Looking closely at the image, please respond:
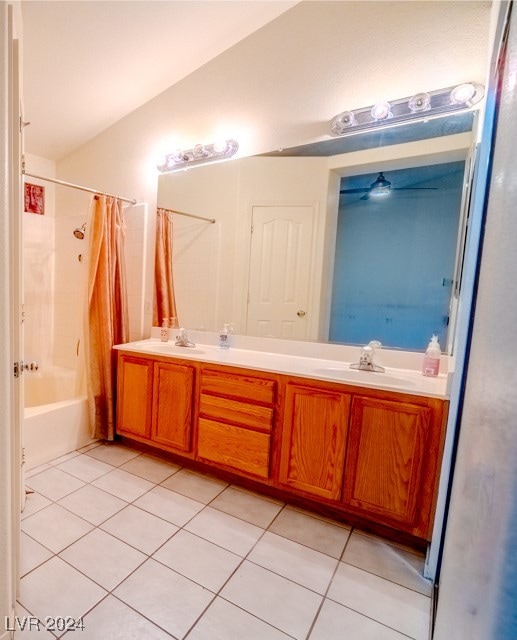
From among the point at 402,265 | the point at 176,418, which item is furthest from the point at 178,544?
the point at 402,265

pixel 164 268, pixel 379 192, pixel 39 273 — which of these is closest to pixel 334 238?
pixel 379 192

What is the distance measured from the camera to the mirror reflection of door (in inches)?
66.6

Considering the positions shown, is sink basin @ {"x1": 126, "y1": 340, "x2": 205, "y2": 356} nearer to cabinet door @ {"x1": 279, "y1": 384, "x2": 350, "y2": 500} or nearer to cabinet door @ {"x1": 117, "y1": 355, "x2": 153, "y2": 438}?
cabinet door @ {"x1": 117, "y1": 355, "x2": 153, "y2": 438}

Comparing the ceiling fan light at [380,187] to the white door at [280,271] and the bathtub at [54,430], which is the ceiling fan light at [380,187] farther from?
the bathtub at [54,430]

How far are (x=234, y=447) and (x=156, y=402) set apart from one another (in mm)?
658

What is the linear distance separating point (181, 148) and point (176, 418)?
79.3 inches

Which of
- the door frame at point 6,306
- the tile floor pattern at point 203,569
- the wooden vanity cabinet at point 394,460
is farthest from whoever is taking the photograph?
the wooden vanity cabinet at point 394,460

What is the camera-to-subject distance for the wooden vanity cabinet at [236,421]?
70.2 inches

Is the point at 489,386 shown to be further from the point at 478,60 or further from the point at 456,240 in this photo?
the point at 478,60

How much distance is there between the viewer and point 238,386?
6.07ft

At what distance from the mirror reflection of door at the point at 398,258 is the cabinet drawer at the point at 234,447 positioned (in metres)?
0.78

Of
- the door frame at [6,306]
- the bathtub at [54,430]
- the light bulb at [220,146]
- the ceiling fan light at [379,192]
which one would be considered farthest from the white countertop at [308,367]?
the light bulb at [220,146]

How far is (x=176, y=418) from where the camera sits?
208 cm

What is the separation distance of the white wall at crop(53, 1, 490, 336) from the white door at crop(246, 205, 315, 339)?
0.30 metres
